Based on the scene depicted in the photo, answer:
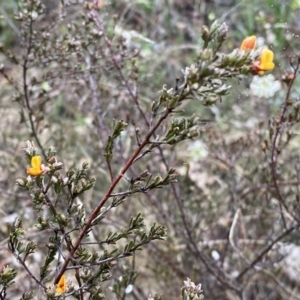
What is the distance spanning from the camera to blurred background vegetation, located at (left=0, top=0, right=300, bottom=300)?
2.05m

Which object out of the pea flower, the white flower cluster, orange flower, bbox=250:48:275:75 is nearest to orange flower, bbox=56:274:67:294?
the pea flower

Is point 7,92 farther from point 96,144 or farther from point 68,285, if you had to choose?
point 68,285

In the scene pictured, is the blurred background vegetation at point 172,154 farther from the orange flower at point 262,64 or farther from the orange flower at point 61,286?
the orange flower at point 262,64

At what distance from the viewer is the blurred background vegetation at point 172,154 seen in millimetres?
2053

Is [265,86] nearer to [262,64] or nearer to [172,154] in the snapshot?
Result: [172,154]

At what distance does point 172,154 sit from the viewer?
2.28 meters

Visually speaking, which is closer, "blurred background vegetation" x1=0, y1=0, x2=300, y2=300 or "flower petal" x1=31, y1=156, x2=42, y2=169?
"flower petal" x1=31, y1=156, x2=42, y2=169

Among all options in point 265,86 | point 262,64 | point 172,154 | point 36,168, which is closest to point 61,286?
point 36,168

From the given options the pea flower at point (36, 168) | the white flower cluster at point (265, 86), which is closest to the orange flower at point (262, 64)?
the pea flower at point (36, 168)

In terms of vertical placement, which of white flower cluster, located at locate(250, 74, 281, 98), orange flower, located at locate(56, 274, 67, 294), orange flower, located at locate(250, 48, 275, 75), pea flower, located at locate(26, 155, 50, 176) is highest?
white flower cluster, located at locate(250, 74, 281, 98)

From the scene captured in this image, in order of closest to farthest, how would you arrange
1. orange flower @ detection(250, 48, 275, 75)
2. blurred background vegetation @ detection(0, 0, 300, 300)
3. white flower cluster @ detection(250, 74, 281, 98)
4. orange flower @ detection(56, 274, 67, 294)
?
orange flower @ detection(250, 48, 275, 75) < orange flower @ detection(56, 274, 67, 294) < blurred background vegetation @ detection(0, 0, 300, 300) < white flower cluster @ detection(250, 74, 281, 98)

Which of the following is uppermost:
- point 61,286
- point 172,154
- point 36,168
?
point 172,154

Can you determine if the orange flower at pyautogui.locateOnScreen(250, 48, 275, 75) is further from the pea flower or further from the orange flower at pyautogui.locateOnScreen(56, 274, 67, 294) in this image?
the orange flower at pyautogui.locateOnScreen(56, 274, 67, 294)

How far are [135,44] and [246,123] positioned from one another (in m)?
0.93
